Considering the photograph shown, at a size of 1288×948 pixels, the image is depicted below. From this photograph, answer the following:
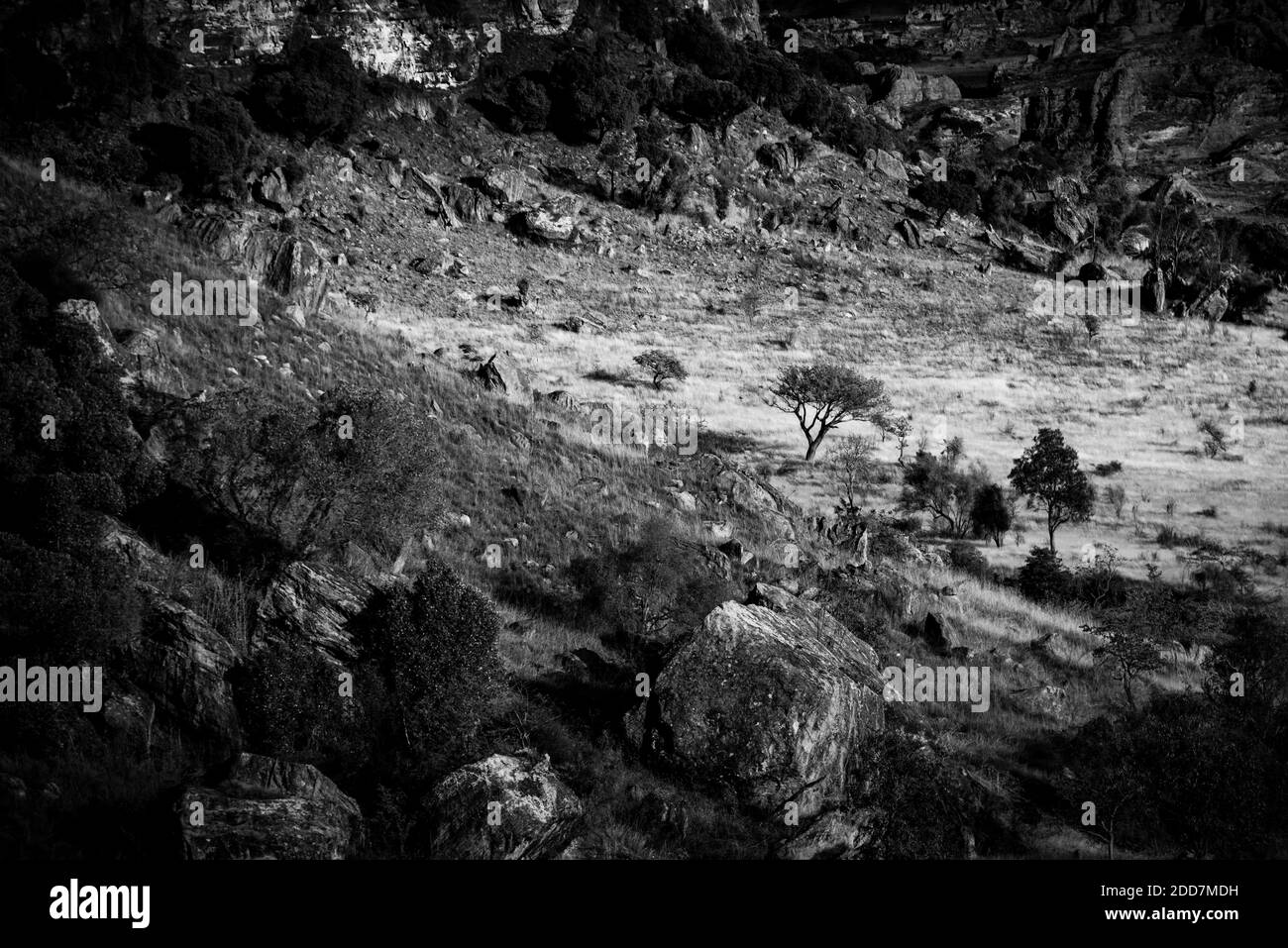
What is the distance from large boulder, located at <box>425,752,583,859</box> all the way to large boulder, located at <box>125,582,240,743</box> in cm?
320

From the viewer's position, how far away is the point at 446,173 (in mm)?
68812

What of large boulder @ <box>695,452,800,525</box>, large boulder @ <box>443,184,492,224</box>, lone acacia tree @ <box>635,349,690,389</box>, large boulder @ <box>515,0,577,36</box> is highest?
large boulder @ <box>515,0,577,36</box>

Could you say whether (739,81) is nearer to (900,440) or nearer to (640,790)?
(900,440)

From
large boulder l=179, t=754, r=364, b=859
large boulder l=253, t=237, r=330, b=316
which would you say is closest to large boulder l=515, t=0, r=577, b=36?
large boulder l=253, t=237, r=330, b=316

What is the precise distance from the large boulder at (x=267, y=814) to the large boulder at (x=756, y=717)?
4767 millimetres

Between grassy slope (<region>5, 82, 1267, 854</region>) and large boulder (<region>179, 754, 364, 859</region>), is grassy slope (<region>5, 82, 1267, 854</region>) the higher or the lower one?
the higher one

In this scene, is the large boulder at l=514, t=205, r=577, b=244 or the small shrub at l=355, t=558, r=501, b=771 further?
the large boulder at l=514, t=205, r=577, b=244

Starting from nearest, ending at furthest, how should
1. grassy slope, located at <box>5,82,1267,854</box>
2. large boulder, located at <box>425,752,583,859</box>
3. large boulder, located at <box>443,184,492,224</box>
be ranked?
large boulder, located at <box>425,752,583,859</box>, grassy slope, located at <box>5,82,1267,854</box>, large boulder, located at <box>443,184,492,224</box>

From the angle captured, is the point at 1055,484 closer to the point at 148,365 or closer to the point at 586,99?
the point at 148,365

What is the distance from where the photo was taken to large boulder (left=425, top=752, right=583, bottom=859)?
33.7 ft

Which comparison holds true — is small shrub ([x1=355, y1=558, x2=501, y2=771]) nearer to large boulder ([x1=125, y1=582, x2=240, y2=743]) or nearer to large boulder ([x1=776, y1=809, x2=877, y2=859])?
large boulder ([x1=125, y1=582, x2=240, y2=743])

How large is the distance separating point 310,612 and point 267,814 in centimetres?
389

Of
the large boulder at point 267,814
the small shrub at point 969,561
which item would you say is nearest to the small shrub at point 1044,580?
the small shrub at point 969,561
